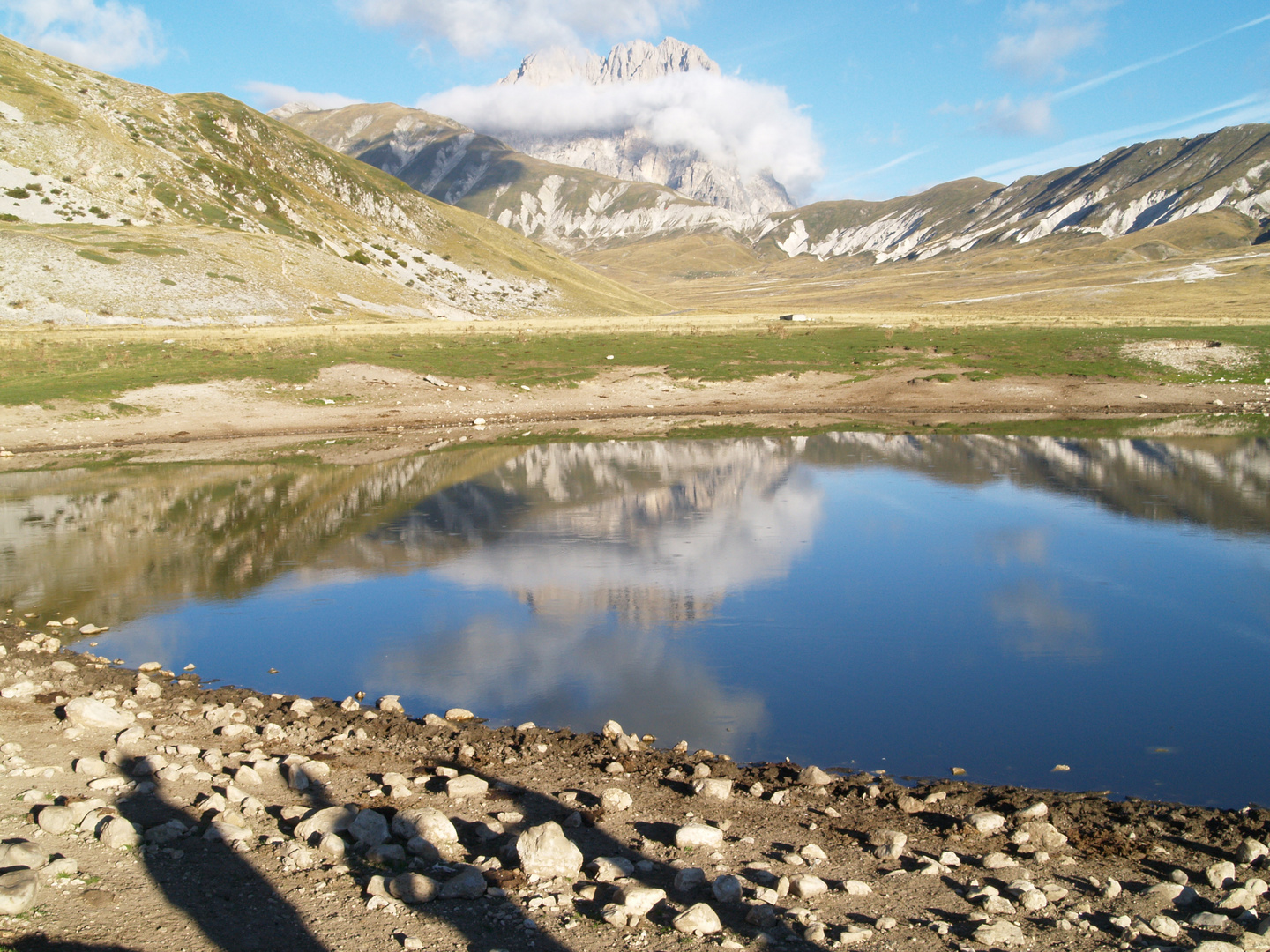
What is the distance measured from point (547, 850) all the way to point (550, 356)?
4328 centimetres

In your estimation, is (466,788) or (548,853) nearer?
(548,853)

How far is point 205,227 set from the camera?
86500 mm

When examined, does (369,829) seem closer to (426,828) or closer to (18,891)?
(426,828)

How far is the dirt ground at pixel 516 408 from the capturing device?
106 ft

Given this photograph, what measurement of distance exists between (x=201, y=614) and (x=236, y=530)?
593 cm

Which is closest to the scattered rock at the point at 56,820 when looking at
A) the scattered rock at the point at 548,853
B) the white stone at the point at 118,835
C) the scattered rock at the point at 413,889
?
the white stone at the point at 118,835

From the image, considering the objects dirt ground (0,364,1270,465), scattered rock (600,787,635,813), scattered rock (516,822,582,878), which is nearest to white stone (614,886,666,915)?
scattered rock (516,822,582,878)

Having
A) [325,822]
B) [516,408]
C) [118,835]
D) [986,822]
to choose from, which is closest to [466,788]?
[325,822]

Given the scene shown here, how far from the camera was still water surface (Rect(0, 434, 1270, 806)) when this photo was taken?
31.1 feet

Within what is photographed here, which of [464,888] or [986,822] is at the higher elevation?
[464,888]

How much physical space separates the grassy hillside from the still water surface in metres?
46.3

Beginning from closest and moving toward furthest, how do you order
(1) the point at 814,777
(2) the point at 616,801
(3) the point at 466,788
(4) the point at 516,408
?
(2) the point at 616,801
(3) the point at 466,788
(1) the point at 814,777
(4) the point at 516,408

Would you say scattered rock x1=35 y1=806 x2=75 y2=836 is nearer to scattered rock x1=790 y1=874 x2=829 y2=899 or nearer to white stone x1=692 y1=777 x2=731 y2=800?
white stone x1=692 y1=777 x2=731 y2=800

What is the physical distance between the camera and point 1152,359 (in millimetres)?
44719
